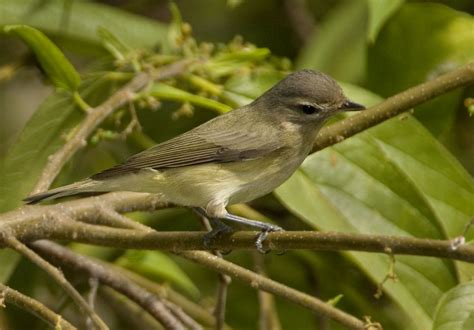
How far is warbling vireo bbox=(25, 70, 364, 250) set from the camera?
295 centimetres

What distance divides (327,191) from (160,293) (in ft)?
2.47

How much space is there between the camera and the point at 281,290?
253 centimetres

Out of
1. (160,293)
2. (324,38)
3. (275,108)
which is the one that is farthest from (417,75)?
(160,293)

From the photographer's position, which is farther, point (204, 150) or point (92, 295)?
point (204, 150)

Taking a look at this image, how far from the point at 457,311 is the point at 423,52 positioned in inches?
70.6

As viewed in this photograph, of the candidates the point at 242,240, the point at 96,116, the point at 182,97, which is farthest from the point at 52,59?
the point at 242,240

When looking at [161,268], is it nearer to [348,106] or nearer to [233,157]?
[233,157]

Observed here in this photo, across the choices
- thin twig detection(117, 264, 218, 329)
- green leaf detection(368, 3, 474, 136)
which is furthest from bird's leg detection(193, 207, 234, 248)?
green leaf detection(368, 3, 474, 136)

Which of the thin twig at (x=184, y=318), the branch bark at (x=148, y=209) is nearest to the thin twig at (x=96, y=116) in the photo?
the branch bark at (x=148, y=209)

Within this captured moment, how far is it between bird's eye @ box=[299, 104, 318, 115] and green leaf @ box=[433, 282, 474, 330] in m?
1.00

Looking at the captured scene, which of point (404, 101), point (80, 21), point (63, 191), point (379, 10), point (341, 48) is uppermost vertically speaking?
point (341, 48)

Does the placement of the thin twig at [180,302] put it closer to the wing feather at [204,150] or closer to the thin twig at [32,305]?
the wing feather at [204,150]

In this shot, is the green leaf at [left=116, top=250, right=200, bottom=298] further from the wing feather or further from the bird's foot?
the bird's foot

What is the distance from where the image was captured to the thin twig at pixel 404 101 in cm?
276
